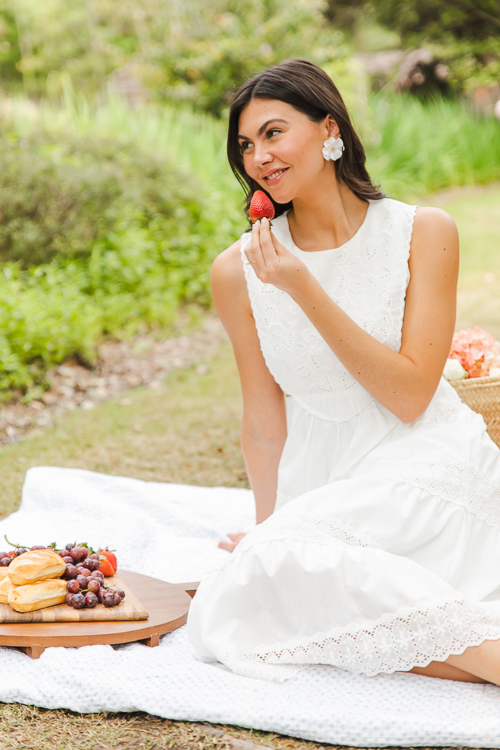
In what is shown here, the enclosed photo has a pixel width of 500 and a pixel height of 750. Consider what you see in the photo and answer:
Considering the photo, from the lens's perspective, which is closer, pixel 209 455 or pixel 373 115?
pixel 209 455

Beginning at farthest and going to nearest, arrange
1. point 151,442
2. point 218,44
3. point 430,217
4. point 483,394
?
1. point 218,44
2. point 151,442
3. point 483,394
4. point 430,217

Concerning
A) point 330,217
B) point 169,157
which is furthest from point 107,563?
point 169,157

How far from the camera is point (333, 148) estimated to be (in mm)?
2613

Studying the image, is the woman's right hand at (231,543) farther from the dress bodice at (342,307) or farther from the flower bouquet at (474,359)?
the flower bouquet at (474,359)

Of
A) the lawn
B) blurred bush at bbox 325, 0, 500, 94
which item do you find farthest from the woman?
blurred bush at bbox 325, 0, 500, 94

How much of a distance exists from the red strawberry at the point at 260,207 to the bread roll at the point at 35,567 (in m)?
1.31

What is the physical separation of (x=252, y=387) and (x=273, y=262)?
67 cm

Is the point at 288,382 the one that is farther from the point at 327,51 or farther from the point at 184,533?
the point at 327,51

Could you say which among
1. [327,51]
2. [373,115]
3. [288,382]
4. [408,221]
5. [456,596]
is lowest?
[456,596]

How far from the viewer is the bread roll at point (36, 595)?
2490 mm

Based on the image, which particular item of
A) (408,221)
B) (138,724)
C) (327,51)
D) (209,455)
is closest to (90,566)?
(138,724)

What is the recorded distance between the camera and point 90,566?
270 cm

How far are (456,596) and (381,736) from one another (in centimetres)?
43

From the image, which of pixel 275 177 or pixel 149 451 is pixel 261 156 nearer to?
pixel 275 177
